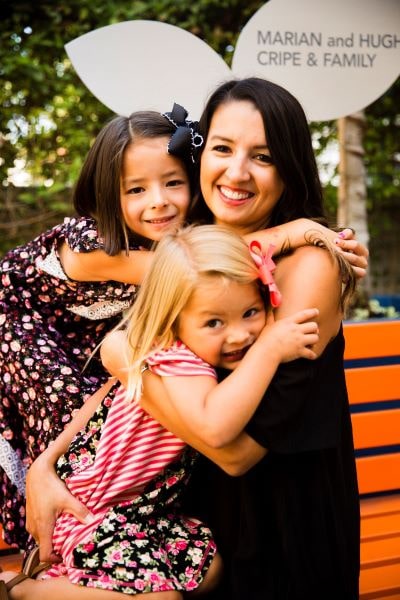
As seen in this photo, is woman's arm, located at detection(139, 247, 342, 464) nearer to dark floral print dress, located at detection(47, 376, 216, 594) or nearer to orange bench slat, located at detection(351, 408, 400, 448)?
dark floral print dress, located at detection(47, 376, 216, 594)

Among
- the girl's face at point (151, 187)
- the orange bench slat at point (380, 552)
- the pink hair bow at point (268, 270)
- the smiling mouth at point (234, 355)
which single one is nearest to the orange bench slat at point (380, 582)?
the orange bench slat at point (380, 552)

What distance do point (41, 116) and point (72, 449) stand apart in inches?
194

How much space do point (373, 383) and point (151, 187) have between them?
4.14 ft

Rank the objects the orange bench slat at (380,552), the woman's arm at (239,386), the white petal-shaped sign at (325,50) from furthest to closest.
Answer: the white petal-shaped sign at (325,50), the orange bench slat at (380,552), the woman's arm at (239,386)

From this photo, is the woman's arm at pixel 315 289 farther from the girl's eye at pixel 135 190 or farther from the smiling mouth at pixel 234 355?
the girl's eye at pixel 135 190

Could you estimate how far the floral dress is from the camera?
2354 millimetres

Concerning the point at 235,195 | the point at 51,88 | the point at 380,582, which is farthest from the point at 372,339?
the point at 51,88

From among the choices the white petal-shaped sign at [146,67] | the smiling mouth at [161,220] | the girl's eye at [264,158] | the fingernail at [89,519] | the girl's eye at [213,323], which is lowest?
the fingernail at [89,519]

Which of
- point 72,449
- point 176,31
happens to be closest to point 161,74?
point 176,31

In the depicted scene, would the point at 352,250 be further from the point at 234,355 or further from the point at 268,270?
the point at 234,355

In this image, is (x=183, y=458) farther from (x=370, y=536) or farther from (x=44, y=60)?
(x=44, y=60)

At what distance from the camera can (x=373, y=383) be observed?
3.01 m

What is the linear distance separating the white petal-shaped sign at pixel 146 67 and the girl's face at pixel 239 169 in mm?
1855

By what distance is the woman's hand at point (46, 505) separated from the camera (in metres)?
1.97
